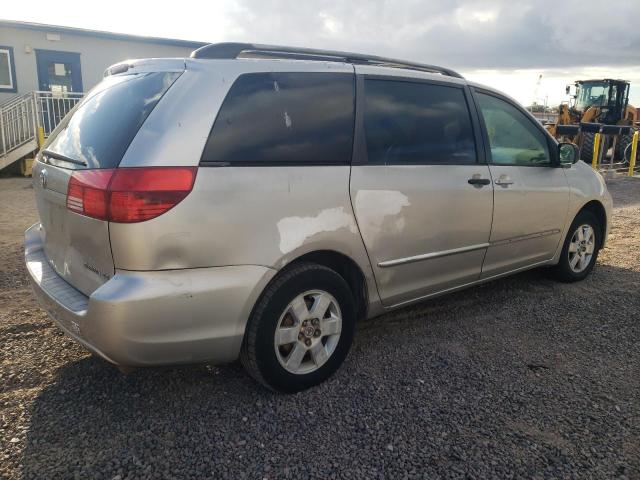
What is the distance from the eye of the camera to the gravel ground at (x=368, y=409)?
239 cm

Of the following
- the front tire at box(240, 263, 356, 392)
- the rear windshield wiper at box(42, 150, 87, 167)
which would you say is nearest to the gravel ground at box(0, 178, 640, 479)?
the front tire at box(240, 263, 356, 392)

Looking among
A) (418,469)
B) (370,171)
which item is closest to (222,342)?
A: (418,469)

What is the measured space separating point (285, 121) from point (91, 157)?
0.96m

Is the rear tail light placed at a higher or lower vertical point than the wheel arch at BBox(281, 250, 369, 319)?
higher

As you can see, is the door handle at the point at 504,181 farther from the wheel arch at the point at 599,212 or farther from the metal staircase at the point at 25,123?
the metal staircase at the point at 25,123

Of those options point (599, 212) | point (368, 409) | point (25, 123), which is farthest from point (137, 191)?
point (25, 123)

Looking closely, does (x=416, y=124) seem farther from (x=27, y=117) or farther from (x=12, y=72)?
(x=12, y=72)

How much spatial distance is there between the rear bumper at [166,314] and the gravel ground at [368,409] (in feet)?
1.32

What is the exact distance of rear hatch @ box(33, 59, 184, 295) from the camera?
247 centimetres

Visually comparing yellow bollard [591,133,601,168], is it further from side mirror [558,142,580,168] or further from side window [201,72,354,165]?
side window [201,72,354,165]

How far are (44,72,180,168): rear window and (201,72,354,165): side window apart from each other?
34 centimetres

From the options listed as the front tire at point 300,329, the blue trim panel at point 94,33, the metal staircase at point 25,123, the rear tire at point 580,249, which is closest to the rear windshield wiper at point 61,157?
the front tire at point 300,329

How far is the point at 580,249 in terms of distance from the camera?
16.3 feet

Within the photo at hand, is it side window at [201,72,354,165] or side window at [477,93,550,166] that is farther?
side window at [477,93,550,166]
